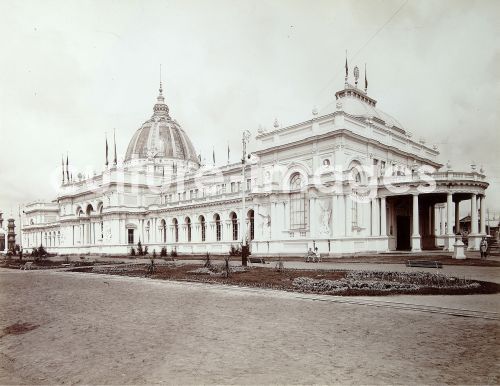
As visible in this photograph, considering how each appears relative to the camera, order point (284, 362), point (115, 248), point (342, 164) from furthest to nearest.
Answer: point (115, 248) → point (342, 164) → point (284, 362)

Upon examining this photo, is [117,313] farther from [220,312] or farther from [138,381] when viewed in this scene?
[138,381]

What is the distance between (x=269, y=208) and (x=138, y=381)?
114 ft

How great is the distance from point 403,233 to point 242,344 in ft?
123

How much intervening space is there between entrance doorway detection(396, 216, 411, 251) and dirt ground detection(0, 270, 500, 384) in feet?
104

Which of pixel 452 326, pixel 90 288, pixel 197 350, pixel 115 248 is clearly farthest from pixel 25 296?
pixel 115 248

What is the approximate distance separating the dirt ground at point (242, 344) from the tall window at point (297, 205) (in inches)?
996

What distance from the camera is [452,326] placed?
351 inches

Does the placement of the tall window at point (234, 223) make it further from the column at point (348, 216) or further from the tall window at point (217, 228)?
the column at point (348, 216)

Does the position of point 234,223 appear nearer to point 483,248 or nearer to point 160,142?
point 483,248

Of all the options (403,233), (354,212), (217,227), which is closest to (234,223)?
(217,227)

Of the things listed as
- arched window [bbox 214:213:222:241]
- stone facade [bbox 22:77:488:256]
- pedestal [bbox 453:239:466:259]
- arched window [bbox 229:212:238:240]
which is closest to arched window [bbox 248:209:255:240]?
stone facade [bbox 22:77:488:256]

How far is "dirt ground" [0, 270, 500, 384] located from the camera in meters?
6.23

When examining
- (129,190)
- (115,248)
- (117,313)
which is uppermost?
(129,190)

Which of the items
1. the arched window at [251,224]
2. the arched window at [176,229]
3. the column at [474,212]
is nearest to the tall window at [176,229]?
the arched window at [176,229]
